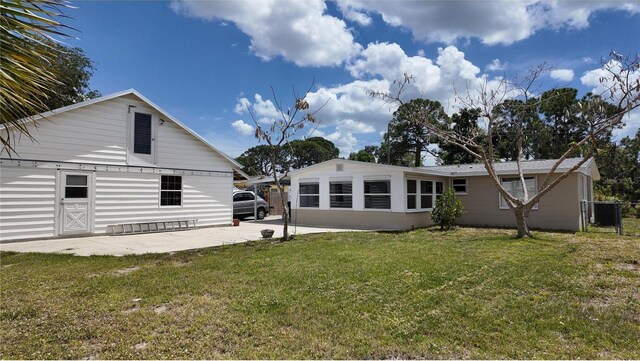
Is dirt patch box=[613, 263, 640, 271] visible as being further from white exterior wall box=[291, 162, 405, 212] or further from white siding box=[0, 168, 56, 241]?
white siding box=[0, 168, 56, 241]

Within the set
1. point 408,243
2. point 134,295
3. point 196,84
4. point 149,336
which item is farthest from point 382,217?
point 149,336

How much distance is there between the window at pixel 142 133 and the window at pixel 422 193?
10.5 m

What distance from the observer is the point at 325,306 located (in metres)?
4.52

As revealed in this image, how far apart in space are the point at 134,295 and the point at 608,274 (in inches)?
298

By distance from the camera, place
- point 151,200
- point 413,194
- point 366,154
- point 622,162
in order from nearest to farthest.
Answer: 1. point 151,200
2. point 413,194
3. point 622,162
4. point 366,154

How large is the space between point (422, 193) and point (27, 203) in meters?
14.4

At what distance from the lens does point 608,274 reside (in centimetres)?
615

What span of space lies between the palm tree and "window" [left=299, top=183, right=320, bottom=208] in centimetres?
1429

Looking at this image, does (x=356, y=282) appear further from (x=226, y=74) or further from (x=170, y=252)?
(x=226, y=74)

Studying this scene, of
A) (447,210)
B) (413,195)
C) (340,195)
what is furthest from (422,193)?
(340,195)

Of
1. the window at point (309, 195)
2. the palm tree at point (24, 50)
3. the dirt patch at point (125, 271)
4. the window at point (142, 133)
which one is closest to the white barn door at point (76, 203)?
the window at point (142, 133)

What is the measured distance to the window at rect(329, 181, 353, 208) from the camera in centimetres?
1628

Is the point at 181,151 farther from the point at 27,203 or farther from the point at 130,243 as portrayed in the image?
the point at 27,203

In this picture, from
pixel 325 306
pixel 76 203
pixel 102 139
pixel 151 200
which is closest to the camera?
pixel 325 306
